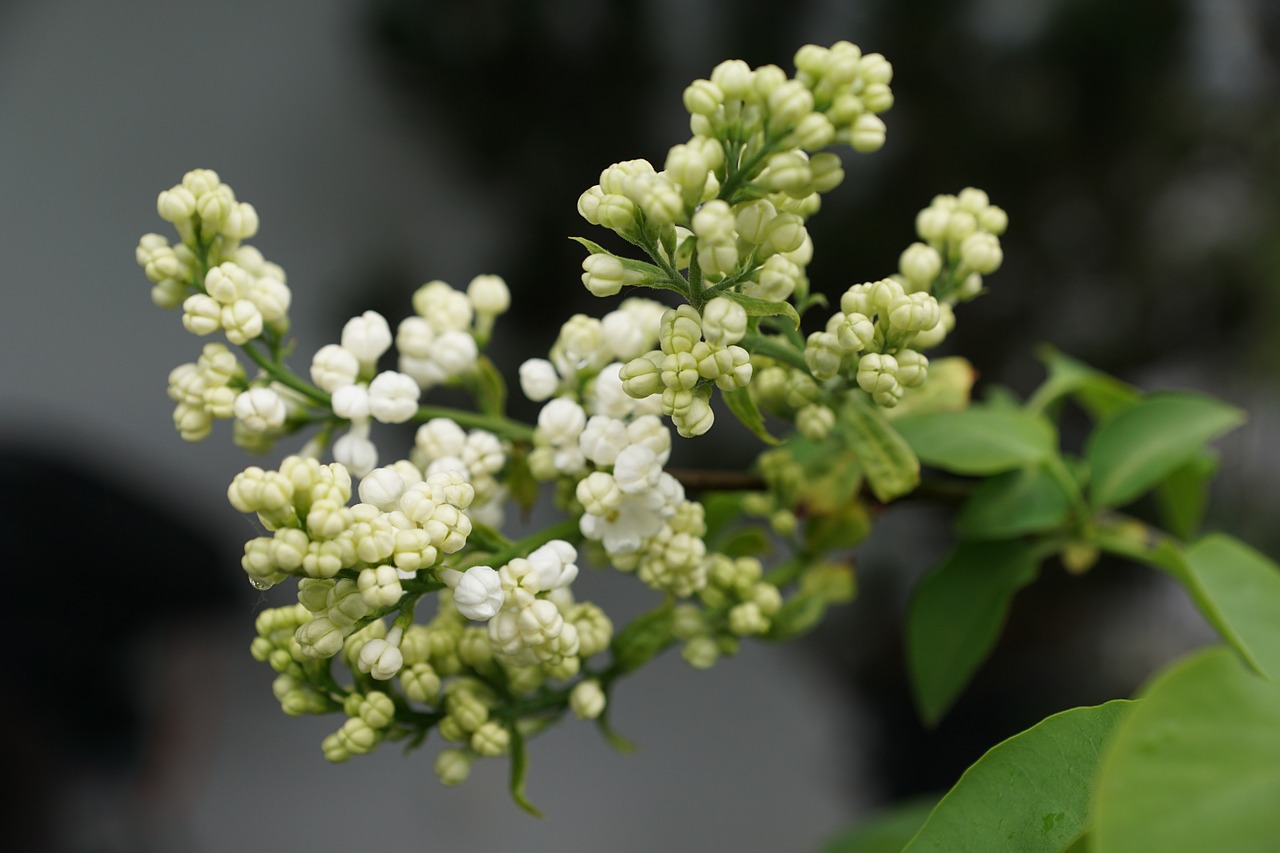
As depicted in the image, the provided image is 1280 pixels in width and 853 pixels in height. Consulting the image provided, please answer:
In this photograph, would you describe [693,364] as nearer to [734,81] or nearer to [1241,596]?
[734,81]

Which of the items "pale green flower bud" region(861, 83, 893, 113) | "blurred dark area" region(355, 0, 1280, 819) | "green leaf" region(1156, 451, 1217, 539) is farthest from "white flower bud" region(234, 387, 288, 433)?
"blurred dark area" region(355, 0, 1280, 819)

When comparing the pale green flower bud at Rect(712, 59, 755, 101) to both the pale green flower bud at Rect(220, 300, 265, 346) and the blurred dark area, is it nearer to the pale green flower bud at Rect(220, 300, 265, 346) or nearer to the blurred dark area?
the pale green flower bud at Rect(220, 300, 265, 346)

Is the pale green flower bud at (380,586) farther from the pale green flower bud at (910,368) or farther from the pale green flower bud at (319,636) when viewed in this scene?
the pale green flower bud at (910,368)

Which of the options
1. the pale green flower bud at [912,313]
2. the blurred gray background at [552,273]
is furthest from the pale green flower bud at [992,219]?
the blurred gray background at [552,273]

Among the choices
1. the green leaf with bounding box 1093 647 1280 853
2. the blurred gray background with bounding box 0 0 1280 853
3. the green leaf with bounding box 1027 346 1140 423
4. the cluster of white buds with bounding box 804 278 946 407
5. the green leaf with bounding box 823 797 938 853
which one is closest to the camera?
the green leaf with bounding box 1093 647 1280 853

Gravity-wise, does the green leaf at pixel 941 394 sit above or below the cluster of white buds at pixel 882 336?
below

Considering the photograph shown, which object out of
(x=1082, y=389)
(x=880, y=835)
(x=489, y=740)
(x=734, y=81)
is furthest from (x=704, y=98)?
(x=880, y=835)
